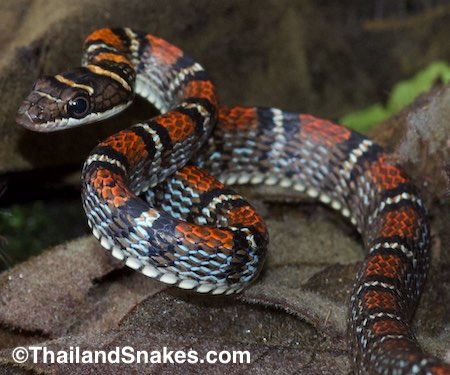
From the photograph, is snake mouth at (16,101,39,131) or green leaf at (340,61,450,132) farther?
green leaf at (340,61,450,132)

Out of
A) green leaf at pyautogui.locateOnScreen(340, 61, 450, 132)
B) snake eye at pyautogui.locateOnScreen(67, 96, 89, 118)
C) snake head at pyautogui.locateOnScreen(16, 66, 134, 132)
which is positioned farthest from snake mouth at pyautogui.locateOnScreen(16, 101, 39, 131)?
green leaf at pyautogui.locateOnScreen(340, 61, 450, 132)

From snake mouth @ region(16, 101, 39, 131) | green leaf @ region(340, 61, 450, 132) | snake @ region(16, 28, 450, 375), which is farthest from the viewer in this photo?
green leaf @ region(340, 61, 450, 132)

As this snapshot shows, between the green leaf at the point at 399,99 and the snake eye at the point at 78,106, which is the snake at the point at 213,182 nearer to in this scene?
the snake eye at the point at 78,106

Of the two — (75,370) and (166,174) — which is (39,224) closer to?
(166,174)

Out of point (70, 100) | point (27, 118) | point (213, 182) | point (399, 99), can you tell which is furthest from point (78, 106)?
point (399, 99)

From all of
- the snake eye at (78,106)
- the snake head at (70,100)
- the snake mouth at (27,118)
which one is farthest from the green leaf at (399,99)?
the snake mouth at (27,118)

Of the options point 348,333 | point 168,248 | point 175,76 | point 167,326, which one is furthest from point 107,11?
point 348,333

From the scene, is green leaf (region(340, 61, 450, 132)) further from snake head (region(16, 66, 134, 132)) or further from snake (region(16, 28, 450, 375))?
snake head (region(16, 66, 134, 132))

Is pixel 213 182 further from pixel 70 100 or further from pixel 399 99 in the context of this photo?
pixel 399 99
